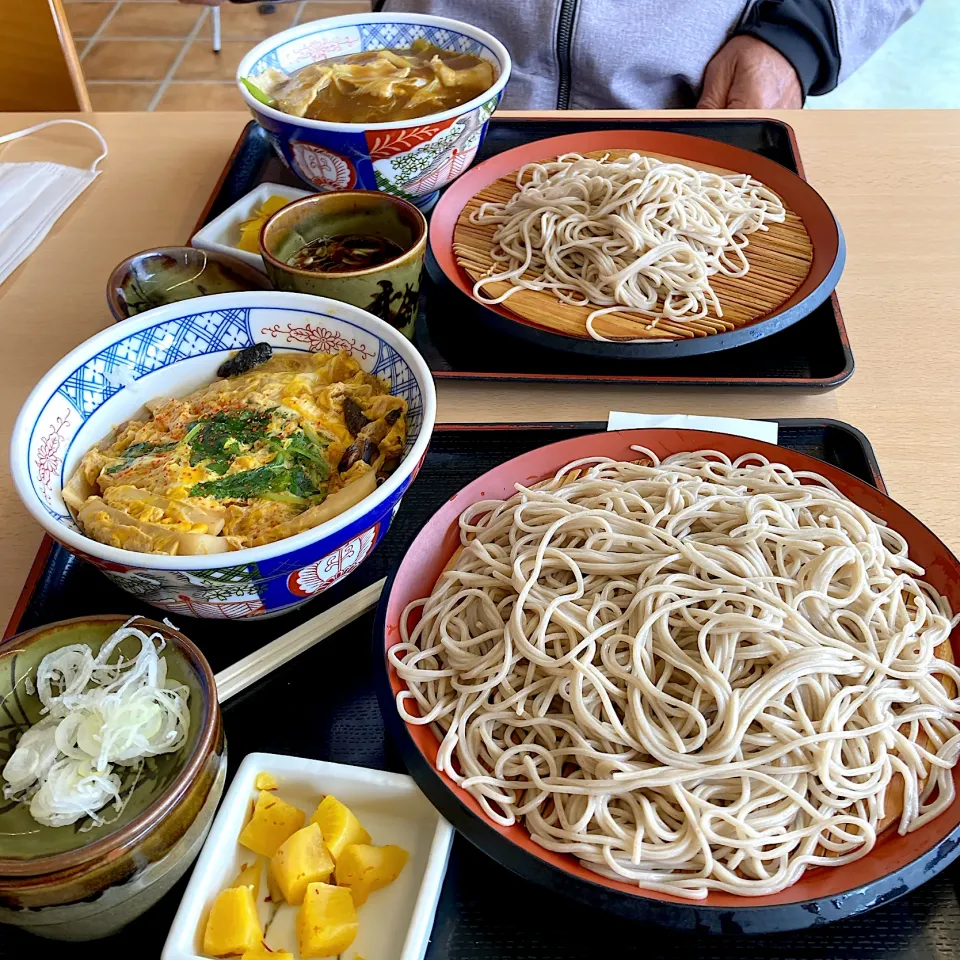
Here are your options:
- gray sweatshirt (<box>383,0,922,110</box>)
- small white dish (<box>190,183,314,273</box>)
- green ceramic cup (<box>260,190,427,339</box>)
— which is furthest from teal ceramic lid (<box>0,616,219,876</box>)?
gray sweatshirt (<box>383,0,922,110</box>)

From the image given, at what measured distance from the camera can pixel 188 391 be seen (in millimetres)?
1144

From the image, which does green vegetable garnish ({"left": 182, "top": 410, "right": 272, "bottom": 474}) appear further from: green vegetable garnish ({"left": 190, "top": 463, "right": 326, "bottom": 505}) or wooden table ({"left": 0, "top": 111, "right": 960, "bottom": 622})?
wooden table ({"left": 0, "top": 111, "right": 960, "bottom": 622})

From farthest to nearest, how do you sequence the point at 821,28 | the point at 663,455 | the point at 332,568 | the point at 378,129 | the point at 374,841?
the point at 821,28 → the point at 378,129 → the point at 663,455 → the point at 332,568 → the point at 374,841

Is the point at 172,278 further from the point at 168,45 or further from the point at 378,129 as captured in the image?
the point at 168,45

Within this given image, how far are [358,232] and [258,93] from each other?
1.59 ft

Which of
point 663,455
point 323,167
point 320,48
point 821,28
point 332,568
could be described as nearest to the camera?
point 332,568

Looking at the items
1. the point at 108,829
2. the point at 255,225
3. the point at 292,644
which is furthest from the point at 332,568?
the point at 255,225

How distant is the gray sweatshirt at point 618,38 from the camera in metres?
1.98

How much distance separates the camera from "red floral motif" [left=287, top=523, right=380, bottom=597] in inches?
35.9

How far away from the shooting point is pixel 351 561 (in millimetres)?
960

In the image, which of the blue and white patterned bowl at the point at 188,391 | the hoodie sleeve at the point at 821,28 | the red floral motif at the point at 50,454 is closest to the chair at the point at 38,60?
the blue and white patterned bowl at the point at 188,391

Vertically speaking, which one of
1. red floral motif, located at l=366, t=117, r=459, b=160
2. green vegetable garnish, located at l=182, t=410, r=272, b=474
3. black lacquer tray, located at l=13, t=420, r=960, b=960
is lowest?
black lacquer tray, located at l=13, t=420, r=960, b=960

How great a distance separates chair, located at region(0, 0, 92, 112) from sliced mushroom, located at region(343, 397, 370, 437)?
5.44 ft

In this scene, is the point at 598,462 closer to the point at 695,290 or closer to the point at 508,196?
the point at 695,290
